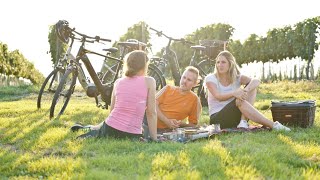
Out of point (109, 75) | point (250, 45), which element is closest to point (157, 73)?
point (109, 75)

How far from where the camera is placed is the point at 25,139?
19.9ft

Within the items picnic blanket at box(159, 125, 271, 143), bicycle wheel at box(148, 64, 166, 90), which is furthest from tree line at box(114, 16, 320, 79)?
picnic blanket at box(159, 125, 271, 143)

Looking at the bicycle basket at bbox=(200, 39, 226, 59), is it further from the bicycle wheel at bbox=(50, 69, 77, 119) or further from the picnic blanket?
the picnic blanket

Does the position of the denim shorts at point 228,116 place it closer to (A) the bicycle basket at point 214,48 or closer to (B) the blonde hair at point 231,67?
(B) the blonde hair at point 231,67

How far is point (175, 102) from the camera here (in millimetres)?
6898

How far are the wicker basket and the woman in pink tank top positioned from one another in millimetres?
2373

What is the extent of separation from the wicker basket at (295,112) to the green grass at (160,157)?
41cm

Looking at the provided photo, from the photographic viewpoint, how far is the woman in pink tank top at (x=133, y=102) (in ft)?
18.0

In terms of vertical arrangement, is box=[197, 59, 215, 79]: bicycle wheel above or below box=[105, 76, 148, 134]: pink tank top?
above

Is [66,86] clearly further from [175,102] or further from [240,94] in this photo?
[240,94]

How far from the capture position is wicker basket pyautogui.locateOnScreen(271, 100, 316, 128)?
6831mm

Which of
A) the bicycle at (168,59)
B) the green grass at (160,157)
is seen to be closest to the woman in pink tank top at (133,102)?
the green grass at (160,157)

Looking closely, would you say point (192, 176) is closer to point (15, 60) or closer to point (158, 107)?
point (158, 107)

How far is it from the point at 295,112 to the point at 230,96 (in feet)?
3.44
